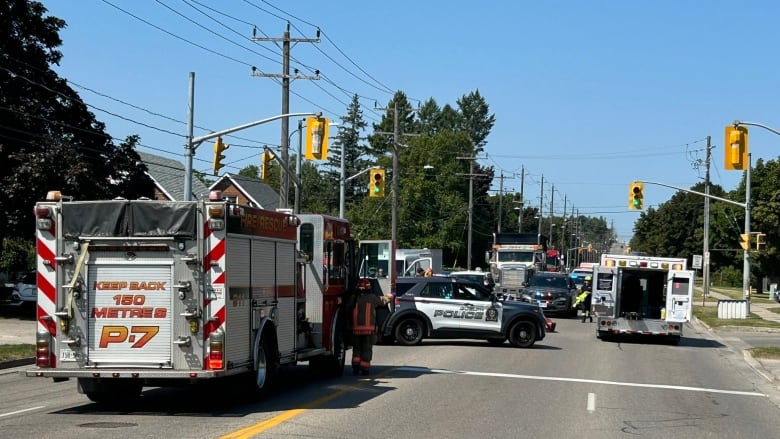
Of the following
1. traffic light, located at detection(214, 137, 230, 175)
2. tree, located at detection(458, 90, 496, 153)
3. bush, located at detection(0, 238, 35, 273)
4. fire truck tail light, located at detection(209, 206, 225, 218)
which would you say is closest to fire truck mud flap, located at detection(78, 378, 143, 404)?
fire truck tail light, located at detection(209, 206, 225, 218)

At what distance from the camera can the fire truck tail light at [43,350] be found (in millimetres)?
12461

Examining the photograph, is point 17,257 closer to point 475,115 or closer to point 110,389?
point 110,389

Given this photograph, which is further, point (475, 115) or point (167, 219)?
point (475, 115)

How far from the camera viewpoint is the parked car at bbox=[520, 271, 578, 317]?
4066 cm

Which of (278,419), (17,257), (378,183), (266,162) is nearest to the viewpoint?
(278,419)

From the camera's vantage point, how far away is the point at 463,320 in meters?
25.3

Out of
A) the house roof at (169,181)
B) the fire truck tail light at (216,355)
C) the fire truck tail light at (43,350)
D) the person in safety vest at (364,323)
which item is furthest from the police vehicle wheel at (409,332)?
the house roof at (169,181)

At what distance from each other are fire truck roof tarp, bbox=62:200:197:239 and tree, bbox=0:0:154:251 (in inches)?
818

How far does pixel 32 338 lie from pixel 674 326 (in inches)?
692

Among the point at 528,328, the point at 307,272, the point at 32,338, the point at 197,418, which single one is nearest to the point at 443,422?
the point at 197,418

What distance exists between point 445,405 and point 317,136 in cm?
1778

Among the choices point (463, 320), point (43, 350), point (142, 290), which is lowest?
point (463, 320)

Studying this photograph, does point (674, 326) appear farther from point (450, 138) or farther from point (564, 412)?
point (450, 138)

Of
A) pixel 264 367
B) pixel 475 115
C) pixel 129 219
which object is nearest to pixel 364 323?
pixel 264 367
